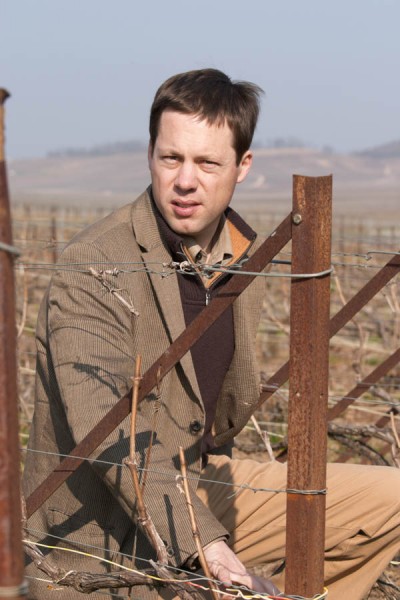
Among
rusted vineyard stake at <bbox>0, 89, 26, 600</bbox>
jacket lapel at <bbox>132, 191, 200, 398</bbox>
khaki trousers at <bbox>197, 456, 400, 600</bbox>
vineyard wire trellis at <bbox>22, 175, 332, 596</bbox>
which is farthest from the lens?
khaki trousers at <bbox>197, 456, 400, 600</bbox>

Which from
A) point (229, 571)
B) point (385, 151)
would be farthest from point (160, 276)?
point (385, 151)

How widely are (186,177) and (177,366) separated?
532 millimetres

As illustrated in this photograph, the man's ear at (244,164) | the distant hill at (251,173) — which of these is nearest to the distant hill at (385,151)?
the distant hill at (251,173)

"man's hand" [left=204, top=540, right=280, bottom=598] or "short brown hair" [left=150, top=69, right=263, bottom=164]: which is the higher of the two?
"short brown hair" [left=150, top=69, right=263, bottom=164]

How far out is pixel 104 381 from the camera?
8.39 ft

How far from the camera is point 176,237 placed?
2900 mm

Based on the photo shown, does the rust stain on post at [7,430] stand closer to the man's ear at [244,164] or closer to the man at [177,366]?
the man at [177,366]

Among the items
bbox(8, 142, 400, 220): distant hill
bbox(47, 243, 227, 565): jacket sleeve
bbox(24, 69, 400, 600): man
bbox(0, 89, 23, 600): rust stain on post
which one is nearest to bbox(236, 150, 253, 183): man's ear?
bbox(24, 69, 400, 600): man

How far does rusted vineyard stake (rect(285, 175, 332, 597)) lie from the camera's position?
2195mm

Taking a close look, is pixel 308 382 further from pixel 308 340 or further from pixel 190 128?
pixel 190 128

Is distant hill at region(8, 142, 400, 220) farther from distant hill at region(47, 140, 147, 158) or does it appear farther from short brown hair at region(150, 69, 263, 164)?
short brown hair at region(150, 69, 263, 164)

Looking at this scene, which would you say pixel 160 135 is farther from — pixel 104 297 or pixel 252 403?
pixel 252 403

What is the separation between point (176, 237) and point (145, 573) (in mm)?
988

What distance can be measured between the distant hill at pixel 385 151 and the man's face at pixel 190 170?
6353 inches
